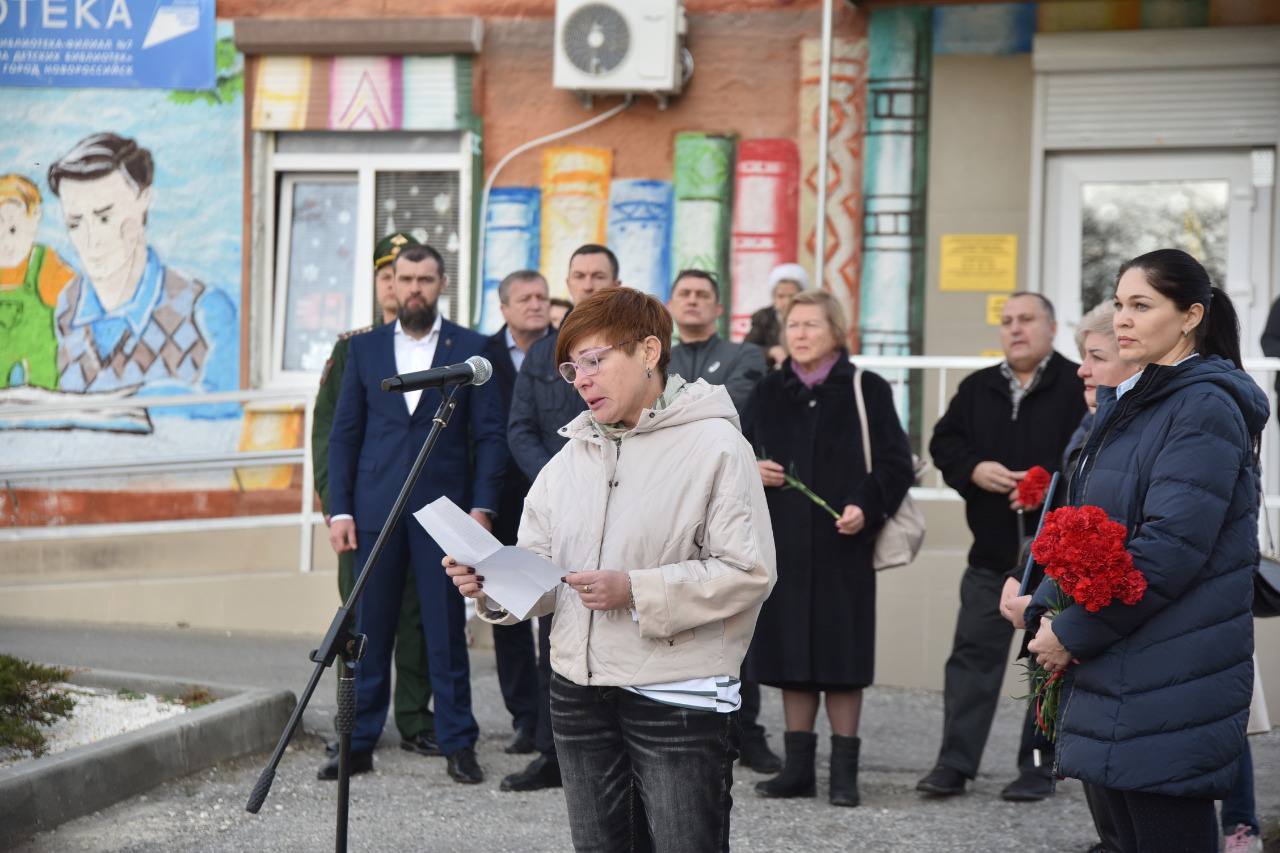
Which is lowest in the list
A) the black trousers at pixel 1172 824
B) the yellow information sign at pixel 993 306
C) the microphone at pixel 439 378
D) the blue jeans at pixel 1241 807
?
the blue jeans at pixel 1241 807

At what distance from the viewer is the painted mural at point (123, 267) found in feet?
38.3

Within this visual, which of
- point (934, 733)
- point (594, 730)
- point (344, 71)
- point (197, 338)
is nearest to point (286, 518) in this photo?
point (197, 338)

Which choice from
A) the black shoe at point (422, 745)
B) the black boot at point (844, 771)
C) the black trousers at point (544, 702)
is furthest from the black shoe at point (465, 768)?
the black boot at point (844, 771)

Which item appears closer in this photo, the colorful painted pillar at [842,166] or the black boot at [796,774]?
the black boot at [796,774]

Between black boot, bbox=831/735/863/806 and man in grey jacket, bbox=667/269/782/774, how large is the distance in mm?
614

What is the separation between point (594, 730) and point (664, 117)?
8.05m

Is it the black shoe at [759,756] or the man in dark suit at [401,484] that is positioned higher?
the man in dark suit at [401,484]

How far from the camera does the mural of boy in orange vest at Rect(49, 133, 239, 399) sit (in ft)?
38.3

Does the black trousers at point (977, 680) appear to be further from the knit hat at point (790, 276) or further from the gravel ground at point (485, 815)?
the knit hat at point (790, 276)

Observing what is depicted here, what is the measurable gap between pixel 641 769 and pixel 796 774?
Answer: 8.86ft

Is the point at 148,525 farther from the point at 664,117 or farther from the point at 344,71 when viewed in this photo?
the point at 664,117

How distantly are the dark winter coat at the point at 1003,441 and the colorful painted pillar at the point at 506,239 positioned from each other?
17.6ft

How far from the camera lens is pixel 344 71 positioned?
1158 cm

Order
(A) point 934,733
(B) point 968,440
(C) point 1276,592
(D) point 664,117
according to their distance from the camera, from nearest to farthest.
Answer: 1. (C) point 1276,592
2. (B) point 968,440
3. (A) point 934,733
4. (D) point 664,117
